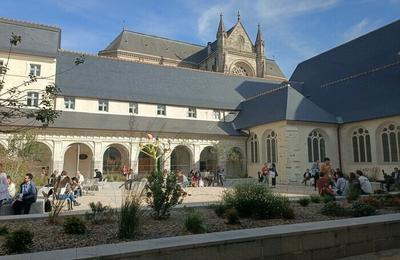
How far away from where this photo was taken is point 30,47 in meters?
28.9

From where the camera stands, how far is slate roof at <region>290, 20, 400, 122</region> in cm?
2452

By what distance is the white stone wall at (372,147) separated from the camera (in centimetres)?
2318

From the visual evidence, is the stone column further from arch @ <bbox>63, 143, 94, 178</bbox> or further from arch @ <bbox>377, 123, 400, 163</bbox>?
arch @ <bbox>377, 123, 400, 163</bbox>

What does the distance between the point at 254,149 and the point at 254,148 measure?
98 mm

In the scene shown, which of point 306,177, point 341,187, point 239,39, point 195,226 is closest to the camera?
point 195,226

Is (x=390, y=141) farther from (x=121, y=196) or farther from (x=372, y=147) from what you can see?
(x=121, y=196)

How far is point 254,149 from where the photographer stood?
30156mm

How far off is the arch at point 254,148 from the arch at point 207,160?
3.40 metres

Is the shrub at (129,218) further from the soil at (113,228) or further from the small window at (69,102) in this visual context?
the small window at (69,102)

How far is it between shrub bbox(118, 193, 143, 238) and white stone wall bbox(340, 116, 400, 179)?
841 inches

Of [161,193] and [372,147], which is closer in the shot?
[161,193]

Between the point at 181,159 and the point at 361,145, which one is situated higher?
the point at 361,145

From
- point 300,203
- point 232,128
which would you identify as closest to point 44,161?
point 232,128

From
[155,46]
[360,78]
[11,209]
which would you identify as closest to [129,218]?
[11,209]
